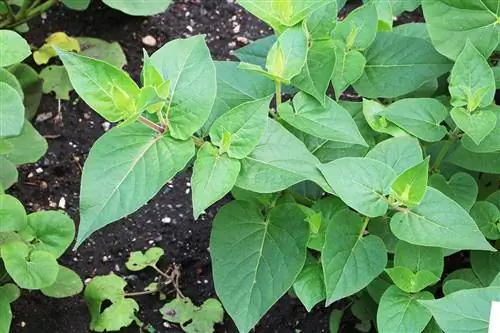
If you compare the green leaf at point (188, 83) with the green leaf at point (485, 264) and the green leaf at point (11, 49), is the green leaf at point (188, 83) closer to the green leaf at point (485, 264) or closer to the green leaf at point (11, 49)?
the green leaf at point (11, 49)

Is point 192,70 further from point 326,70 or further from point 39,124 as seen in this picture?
point 39,124

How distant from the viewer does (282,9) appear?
59.1 inches

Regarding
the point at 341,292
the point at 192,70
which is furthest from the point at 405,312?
the point at 192,70

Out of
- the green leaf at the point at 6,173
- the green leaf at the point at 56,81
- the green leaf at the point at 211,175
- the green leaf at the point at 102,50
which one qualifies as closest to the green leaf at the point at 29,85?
the green leaf at the point at 56,81

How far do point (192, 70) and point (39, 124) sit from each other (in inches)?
43.2

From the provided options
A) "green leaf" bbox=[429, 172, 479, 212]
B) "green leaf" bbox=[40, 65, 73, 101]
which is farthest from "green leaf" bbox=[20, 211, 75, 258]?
"green leaf" bbox=[429, 172, 479, 212]

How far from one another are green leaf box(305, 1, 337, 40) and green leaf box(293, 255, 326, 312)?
0.46 metres

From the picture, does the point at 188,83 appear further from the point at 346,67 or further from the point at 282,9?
the point at 346,67

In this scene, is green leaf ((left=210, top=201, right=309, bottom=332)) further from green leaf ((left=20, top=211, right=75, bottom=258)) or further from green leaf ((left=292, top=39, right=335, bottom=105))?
green leaf ((left=20, top=211, right=75, bottom=258))

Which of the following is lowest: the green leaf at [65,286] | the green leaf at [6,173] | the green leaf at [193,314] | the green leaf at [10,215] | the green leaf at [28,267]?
the green leaf at [193,314]

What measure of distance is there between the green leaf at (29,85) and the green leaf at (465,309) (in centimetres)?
137

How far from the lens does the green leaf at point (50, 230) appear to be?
1.75 meters

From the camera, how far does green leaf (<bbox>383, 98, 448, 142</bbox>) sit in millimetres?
1551

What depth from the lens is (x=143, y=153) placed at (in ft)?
4.36
